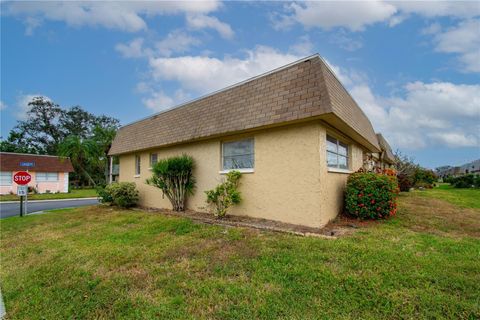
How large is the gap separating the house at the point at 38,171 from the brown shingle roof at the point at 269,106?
26695mm

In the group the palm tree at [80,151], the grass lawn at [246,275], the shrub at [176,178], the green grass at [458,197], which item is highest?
the palm tree at [80,151]

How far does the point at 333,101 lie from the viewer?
5.82 meters

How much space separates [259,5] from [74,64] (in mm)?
11123

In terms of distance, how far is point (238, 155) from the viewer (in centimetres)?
803

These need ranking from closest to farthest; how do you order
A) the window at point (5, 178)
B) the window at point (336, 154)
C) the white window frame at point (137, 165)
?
1. the window at point (336, 154)
2. the white window frame at point (137, 165)
3. the window at point (5, 178)

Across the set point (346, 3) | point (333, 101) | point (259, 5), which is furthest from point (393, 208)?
point (259, 5)

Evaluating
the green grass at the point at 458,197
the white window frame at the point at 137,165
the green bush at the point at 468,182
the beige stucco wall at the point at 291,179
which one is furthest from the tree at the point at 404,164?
the white window frame at the point at 137,165

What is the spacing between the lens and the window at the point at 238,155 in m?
7.70

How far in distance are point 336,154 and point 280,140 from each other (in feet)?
7.46

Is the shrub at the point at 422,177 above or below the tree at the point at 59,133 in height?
below

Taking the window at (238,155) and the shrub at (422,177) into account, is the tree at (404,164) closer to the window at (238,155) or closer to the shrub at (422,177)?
the shrub at (422,177)

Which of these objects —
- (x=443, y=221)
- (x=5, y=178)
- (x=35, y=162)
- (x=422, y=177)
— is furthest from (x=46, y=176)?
(x=422, y=177)

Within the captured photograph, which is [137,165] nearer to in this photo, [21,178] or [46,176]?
[21,178]

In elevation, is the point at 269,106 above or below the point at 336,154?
above
